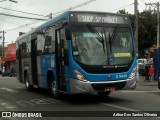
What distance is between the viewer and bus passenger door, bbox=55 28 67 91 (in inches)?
540

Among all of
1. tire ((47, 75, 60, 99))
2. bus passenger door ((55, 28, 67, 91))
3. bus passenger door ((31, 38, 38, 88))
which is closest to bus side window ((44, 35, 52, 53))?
bus passenger door ((55, 28, 67, 91))

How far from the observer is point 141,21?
59.3m

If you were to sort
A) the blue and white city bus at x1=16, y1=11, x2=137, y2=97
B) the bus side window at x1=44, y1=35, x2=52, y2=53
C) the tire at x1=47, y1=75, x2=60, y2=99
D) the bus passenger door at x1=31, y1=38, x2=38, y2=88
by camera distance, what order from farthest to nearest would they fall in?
the bus passenger door at x1=31, y1=38, x2=38, y2=88, the bus side window at x1=44, y1=35, x2=52, y2=53, the tire at x1=47, y1=75, x2=60, y2=99, the blue and white city bus at x1=16, y1=11, x2=137, y2=97

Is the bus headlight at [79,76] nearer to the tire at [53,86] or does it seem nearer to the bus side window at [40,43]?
the tire at [53,86]

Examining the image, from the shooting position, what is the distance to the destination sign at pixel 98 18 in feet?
43.5

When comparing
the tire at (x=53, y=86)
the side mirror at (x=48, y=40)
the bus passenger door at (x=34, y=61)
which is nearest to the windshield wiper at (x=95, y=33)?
the side mirror at (x=48, y=40)

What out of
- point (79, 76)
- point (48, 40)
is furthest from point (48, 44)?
point (79, 76)

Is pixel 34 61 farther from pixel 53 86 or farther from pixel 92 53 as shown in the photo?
pixel 92 53

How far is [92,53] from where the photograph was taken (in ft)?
42.3

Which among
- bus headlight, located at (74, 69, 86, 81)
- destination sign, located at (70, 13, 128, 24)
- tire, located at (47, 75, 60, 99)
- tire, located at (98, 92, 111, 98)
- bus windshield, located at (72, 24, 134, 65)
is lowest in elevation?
tire, located at (98, 92, 111, 98)

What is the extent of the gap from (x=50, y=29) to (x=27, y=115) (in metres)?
5.03

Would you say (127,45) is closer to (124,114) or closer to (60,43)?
(60,43)

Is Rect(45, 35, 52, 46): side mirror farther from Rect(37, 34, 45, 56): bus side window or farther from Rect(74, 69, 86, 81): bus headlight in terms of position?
Rect(74, 69, 86, 81): bus headlight

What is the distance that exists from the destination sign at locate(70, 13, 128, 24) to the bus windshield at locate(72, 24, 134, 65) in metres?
0.25
